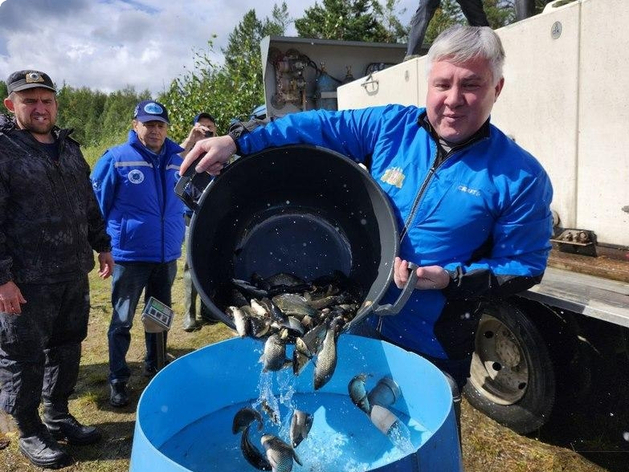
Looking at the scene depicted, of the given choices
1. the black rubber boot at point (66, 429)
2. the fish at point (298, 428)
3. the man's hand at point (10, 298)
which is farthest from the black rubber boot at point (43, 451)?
the fish at point (298, 428)

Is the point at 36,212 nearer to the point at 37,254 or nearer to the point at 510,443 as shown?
the point at 37,254

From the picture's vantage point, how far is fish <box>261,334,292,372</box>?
5.63 ft

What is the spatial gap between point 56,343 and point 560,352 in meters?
3.14

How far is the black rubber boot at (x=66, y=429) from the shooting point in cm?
336

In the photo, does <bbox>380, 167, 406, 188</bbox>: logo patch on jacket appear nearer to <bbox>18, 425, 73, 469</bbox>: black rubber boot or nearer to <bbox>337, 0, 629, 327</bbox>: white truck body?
<bbox>337, 0, 629, 327</bbox>: white truck body

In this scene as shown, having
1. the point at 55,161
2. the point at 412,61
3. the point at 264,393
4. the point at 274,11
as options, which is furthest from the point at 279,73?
the point at 274,11

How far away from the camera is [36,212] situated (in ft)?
9.79

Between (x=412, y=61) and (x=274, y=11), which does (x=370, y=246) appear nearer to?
(x=412, y=61)

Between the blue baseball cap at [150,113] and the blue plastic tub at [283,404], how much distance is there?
2709mm

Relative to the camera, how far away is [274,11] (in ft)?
186

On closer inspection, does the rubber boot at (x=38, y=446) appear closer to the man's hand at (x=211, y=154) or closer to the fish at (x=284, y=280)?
the fish at (x=284, y=280)

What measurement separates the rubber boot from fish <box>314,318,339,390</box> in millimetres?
2285

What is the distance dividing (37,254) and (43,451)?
1.22 m

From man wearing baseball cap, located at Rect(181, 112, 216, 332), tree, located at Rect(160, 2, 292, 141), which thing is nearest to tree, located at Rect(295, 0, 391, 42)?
tree, located at Rect(160, 2, 292, 141)
